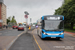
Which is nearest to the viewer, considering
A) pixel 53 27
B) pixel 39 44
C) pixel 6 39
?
pixel 39 44

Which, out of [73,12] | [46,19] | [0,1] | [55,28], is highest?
[0,1]

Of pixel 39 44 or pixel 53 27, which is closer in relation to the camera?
pixel 39 44

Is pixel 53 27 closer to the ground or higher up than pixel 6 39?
higher up

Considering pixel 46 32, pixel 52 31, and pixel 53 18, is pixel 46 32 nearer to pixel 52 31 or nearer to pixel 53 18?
pixel 52 31

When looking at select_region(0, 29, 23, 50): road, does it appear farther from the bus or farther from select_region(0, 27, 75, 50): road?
the bus

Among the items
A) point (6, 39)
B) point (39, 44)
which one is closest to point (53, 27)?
point (39, 44)

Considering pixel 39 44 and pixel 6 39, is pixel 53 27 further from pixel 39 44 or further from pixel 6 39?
pixel 6 39

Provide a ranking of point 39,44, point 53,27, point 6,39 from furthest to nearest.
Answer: point 6,39
point 53,27
point 39,44

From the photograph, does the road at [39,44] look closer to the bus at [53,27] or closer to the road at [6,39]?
the road at [6,39]

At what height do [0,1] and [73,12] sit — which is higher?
[0,1]

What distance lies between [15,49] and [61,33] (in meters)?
6.75

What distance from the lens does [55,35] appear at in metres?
13.8

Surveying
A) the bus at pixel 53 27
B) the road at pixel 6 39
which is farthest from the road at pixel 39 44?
the bus at pixel 53 27

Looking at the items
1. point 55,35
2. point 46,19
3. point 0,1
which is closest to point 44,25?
point 46,19
